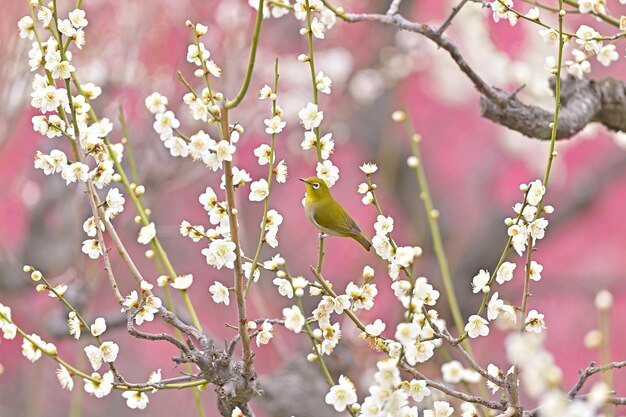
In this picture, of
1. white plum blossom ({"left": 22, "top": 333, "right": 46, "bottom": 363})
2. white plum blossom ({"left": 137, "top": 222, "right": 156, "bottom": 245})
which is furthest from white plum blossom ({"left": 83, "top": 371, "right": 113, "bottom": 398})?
white plum blossom ({"left": 137, "top": 222, "right": 156, "bottom": 245})

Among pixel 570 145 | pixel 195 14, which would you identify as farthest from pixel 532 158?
pixel 195 14

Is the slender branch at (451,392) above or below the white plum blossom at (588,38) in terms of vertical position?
below

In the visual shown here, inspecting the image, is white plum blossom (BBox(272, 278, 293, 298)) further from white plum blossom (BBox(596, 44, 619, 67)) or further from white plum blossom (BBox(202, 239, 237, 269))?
white plum blossom (BBox(596, 44, 619, 67))

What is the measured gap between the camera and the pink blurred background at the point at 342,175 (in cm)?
315

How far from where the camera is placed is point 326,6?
45.8 inches

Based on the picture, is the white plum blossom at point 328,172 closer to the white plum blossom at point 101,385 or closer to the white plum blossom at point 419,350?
the white plum blossom at point 419,350

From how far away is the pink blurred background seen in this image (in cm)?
315

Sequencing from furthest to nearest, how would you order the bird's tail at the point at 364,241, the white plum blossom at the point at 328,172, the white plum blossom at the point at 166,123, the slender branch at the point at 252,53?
the bird's tail at the point at 364,241
the white plum blossom at the point at 328,172
the white plum blossom at the point at 166,123
the slender branch at the point at 252,53

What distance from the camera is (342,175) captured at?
5.74m

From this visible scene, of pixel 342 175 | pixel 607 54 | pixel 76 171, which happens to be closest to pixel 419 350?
pixel 76 171

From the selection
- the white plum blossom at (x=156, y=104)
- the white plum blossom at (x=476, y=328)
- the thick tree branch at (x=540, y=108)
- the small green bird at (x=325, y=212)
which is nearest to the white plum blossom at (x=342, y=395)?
the white plum blossom at (x=476, y=328)

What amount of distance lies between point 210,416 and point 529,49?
10.4 feet

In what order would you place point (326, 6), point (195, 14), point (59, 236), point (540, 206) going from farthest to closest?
1. point (195, 14)
2. point (59, 236)
3. point (326, 6)
4. point (540, 206)

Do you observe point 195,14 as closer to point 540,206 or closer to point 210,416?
point 210,416
